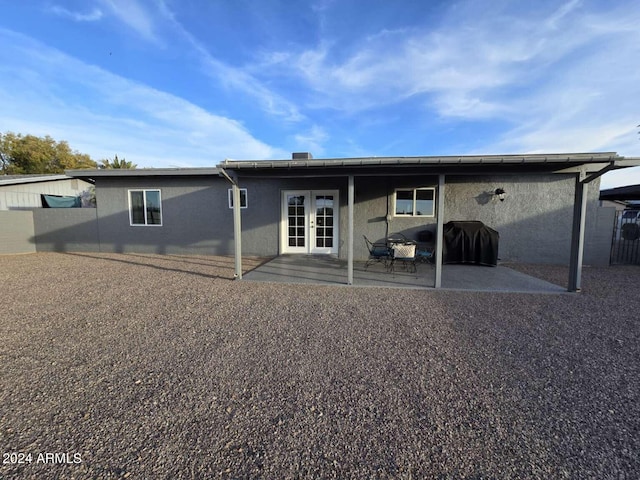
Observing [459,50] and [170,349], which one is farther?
[459,50]

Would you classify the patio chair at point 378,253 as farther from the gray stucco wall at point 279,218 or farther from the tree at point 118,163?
the tree at point 118,163

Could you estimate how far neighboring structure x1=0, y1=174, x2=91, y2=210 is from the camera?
1092cm

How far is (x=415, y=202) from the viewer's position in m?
7.85

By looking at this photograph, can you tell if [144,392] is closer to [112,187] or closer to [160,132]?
[112,187]

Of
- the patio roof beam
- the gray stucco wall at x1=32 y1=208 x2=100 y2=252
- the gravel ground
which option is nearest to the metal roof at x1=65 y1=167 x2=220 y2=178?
the gray stucco wall at x1=32 y1=208 x2=100 y2=252

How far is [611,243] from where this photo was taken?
7.27m

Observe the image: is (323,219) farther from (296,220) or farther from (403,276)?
(403,276)

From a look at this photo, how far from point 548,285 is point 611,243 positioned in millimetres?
4051

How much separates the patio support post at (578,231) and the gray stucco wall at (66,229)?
13.4 metres

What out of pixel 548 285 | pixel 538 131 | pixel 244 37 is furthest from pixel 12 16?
pixel 538 131

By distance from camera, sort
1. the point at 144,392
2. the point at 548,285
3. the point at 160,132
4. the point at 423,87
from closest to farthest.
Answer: the point at 144,392 → the point at 548,285 → the point at 423,87 → the point at 160,132

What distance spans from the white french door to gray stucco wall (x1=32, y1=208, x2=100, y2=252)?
6.91m

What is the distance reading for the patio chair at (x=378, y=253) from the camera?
20.7 ft

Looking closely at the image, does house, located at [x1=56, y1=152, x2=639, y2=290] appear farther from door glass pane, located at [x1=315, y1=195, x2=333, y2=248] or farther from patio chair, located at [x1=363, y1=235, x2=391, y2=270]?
patio chair, located at [x1=363, y1=235, x2=391, y2=270]
